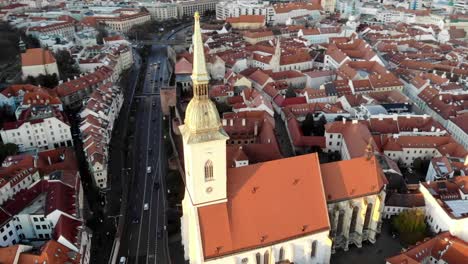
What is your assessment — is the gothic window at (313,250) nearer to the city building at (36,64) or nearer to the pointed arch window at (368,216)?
the pointed arch window at (368,216)

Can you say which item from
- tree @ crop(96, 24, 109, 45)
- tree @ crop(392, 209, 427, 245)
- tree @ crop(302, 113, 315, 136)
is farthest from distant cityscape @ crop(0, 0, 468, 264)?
tree @ crop(96, 24, 109, 45)

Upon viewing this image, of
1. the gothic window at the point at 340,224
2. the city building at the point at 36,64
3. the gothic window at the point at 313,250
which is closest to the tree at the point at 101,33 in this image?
the city building at the point at 36,64

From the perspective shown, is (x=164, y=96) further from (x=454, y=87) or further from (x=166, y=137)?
(x=454, y=87)

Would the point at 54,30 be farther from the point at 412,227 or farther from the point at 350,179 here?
the point at 412,227

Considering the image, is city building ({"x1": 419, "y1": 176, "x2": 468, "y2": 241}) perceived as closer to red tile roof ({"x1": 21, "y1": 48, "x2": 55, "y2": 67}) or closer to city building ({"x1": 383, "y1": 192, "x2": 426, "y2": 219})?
city building ({"x1": 383, "y1": 192, "x2": 426, "y2": 219})

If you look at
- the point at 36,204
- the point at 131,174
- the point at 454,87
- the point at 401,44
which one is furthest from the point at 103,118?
the point at 401,44

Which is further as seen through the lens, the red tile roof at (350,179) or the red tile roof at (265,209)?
the red tile roof at (350,179)
